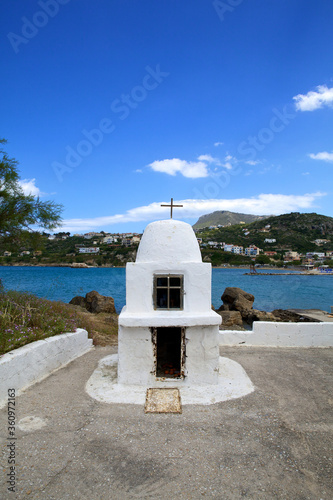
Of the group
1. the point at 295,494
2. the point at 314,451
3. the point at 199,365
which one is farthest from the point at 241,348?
the point at 295,494

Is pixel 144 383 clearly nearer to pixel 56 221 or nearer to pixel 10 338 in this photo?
pixel 10 338

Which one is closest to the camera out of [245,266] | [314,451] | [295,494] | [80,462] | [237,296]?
[295,494]

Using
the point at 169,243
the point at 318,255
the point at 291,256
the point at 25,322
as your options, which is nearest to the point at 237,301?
the point at 169,243

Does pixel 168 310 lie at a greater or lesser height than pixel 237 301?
greater

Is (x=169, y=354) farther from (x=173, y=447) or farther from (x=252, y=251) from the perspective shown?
(x=252, y=251)

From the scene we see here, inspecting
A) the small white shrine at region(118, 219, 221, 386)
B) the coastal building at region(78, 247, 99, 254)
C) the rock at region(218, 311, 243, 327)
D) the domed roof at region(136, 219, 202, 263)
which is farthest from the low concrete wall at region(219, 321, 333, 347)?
the coastal building at region(78, 247, 99, 254)

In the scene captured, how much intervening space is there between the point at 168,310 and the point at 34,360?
306cm

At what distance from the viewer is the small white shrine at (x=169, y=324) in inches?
237

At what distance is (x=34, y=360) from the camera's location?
20.3 ft

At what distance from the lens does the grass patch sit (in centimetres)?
619

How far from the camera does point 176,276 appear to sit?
6414 mm

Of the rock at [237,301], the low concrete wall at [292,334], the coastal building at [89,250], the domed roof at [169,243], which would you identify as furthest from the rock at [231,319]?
the coastal building at [89,250]

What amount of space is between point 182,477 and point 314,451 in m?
2.07

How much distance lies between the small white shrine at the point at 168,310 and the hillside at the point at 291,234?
3887 inches
